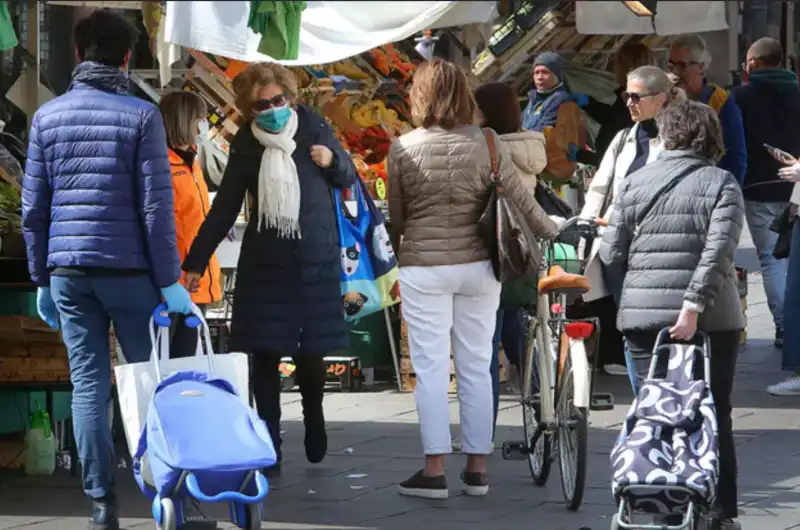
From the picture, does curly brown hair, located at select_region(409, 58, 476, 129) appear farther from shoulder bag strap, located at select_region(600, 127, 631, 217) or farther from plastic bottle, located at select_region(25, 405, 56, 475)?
plastic bottle, located at select_region(25, 405, 56, 475)

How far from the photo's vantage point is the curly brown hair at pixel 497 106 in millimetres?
8562

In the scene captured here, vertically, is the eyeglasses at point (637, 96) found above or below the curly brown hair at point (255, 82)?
below

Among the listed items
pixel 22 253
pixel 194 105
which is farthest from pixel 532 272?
pixel 22 253

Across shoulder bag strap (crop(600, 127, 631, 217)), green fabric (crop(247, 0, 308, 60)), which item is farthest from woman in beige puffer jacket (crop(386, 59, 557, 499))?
shoulder bag strap (crop(600, 127, 631, 217))

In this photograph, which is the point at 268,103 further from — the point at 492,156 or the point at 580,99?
the point at 580,99

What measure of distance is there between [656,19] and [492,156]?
283cm

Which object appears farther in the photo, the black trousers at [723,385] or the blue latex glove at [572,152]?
the blue latex glove at [572,152]

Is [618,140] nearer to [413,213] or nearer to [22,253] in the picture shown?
[413,213]

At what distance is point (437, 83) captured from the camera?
769cm

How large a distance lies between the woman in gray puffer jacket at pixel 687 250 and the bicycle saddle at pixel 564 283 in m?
0.68

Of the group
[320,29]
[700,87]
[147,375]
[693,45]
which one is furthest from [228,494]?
[700,87]

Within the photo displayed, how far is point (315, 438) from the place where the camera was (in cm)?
845

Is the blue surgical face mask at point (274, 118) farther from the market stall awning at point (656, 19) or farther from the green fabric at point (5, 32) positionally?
the market stall awning at point (656, 19)

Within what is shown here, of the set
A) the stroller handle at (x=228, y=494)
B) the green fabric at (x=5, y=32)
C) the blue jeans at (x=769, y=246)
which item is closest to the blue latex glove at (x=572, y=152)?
the blue jeans at (x=769, y=246)
